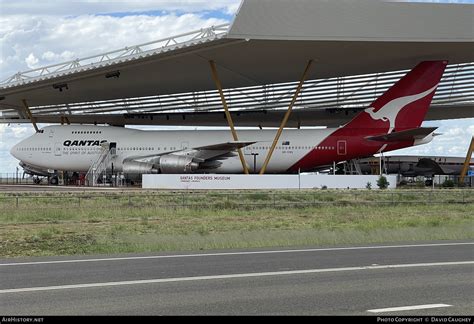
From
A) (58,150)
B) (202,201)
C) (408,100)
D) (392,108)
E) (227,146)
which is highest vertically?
(408,100)

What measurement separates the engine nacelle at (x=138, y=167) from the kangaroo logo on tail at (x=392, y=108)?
16410 mm

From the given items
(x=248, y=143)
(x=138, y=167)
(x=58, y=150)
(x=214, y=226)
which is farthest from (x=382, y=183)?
(x=214, y=226)

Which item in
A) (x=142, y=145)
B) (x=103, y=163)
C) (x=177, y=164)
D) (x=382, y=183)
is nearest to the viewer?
(x=382, y=183)

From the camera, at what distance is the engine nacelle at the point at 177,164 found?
153ft

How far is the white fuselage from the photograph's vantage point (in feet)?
157

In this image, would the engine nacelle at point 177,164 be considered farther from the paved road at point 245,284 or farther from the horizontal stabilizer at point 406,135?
the paved road at point 245,284

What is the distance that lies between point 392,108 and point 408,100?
120 centimetres

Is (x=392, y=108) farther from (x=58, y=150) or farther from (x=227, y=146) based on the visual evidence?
(x=58, y=150)

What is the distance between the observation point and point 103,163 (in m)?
50.9

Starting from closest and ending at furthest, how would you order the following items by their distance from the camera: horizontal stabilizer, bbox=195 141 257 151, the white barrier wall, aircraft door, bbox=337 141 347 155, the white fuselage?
the white barrier wall → horizontal stabilizer, bbox=195 141 257 151 → aircraft door, bbox=337 141 347 155 → the white fuselage

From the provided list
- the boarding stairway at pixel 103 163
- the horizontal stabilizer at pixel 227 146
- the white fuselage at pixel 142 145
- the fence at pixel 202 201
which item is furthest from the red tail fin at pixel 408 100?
the boarding stairway at pixel 103 163

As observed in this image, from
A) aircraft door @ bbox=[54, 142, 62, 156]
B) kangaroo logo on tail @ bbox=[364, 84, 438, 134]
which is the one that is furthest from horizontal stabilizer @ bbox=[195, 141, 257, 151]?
aircraft door @ bbox=[54, 142, 62, 156]

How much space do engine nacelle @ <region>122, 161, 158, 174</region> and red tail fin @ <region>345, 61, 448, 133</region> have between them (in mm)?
15902

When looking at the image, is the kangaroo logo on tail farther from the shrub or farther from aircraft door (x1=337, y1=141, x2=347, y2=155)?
the shrub
